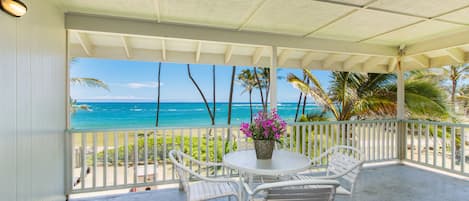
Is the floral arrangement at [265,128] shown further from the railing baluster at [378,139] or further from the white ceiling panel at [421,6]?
the railing baluster at [378,139]

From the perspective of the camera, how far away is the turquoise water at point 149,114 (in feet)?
62.0

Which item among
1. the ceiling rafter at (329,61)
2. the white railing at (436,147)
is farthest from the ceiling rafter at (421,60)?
the ceiling rafter at (329,61)

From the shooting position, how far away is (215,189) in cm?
234

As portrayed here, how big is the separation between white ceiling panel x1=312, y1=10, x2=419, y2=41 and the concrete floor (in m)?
2.35

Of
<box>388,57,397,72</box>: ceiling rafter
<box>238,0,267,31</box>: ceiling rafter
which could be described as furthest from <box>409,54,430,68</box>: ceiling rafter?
<box>238,0,267,31</box>: ceiling rafter

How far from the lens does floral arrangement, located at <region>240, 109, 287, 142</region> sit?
2395mm

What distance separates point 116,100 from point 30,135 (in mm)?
19535

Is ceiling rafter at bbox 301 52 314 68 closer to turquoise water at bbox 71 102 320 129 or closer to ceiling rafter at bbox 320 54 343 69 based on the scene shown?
ceiling rafter at bbox 320 54 343 69

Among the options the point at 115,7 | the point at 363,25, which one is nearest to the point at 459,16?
the point at 363,25

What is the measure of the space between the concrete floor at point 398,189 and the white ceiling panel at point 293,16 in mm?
2330

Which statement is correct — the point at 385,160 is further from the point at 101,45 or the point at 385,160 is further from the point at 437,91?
the point at 101,45

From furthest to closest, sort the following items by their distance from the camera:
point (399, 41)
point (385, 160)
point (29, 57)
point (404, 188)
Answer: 1. point (385, 160)
2. point (399, 41)
3. point (404, 188)
4. point (29, 57)

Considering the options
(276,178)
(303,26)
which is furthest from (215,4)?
(276,178)

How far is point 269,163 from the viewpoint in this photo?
7.64 feet
